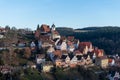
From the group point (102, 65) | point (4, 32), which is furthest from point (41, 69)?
point (4, 32)

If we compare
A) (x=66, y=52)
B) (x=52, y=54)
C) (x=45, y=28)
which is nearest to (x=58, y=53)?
(x=52, y=54)

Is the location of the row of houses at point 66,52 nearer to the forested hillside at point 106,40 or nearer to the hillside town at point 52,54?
the hillside town at point 52,54

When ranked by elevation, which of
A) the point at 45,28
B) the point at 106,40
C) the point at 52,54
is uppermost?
the point at 45,28

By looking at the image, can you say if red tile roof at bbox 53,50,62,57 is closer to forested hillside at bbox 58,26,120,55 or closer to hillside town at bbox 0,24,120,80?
hillside town at bbox 0,24,120,80

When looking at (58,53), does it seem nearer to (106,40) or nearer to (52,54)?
(52,54)

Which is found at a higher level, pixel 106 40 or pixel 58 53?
pixel 58 53

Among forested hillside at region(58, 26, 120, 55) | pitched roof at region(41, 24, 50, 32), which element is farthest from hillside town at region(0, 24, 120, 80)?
forested hillside at region(58, 26, 120, 55)

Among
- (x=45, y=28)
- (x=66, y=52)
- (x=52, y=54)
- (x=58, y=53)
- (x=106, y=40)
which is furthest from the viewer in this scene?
(x=106, y=40)

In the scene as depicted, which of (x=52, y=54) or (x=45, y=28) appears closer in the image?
(x=52, y=54)

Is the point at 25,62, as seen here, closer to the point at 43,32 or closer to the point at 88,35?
the point at 43,32
